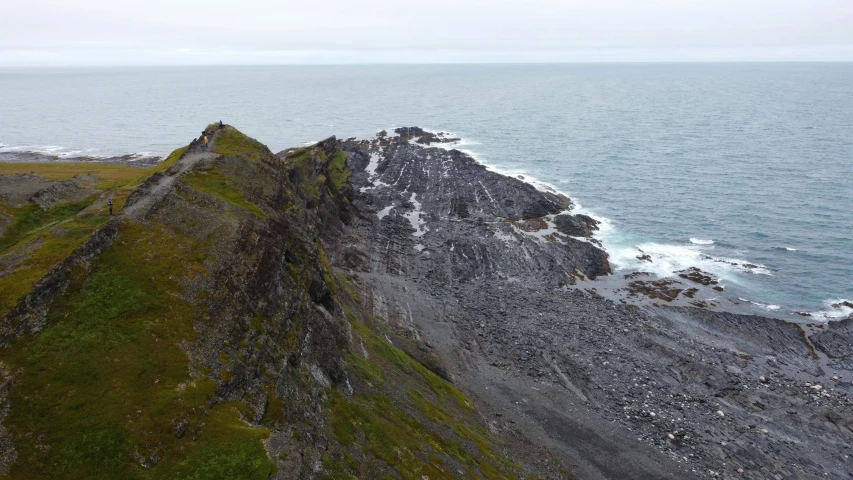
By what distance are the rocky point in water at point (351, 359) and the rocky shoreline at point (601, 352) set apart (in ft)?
0.84

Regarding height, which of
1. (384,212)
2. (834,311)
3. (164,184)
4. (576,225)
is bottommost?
(834,311)

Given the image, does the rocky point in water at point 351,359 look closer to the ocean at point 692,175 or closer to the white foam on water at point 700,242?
the ocean at point 692,175

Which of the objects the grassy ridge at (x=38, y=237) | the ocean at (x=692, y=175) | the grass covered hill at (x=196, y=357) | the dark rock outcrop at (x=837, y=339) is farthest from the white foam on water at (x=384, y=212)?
the dark rock outcrop at (x=837, y=339)

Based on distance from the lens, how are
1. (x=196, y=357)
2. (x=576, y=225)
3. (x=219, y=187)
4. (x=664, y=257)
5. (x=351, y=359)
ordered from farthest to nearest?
(x=576, y=225) → (x=664, y=257) → (x=219, y=187) → (x=351, y=359) → (x=196, y=357)

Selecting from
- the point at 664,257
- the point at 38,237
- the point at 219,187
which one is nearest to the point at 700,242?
the point at 664,257

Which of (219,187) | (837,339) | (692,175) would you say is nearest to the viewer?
(219,187)

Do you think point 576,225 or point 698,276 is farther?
point 576,225

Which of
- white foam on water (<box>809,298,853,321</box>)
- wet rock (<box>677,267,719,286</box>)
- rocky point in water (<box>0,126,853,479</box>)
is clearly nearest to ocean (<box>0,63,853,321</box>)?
white foam on water (<box>809,298,853,321</box>)

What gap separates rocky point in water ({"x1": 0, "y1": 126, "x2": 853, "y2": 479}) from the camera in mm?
20734

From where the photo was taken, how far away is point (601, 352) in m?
51.2

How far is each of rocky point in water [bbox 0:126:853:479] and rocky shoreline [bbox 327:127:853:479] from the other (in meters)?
0.25

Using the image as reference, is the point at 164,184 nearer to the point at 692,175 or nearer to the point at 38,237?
the point at 38,237

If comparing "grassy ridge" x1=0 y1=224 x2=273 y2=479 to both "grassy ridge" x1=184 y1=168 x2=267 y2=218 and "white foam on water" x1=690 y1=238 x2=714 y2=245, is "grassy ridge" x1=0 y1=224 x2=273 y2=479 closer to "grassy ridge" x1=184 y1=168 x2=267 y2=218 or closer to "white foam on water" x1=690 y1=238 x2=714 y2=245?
"grassy ridge" x1=184 y1=168 x2=267 y2=218

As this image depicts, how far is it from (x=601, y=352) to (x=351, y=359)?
2972 cm
